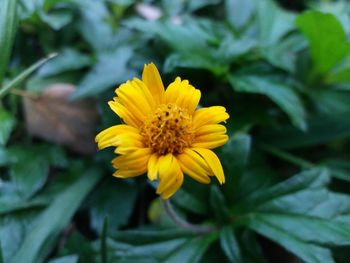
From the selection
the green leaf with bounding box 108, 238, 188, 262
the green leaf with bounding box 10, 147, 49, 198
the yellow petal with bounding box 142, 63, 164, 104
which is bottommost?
the green leaf with bounding box 108, 238, 188, 262

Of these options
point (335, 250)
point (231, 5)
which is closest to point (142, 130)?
point (335, 250)

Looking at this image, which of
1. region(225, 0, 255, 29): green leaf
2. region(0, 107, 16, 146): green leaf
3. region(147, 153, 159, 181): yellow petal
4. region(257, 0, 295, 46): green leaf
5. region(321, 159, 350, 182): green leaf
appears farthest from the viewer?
region(225, 0, 255, 29): green leaf

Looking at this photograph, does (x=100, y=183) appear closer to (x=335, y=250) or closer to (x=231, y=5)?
(x=335, y=250)

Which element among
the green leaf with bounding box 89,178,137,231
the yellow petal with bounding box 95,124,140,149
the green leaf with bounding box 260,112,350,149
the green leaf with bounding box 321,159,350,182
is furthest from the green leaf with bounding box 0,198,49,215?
the green leaf with bounding box 321,159,350,182

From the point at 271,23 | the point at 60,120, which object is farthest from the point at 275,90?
the point at 60,120

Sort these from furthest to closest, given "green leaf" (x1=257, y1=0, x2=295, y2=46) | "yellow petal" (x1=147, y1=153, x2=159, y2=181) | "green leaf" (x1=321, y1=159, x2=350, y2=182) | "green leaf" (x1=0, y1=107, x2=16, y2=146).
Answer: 1. "green leaf" (x1=257, y1=0, x2=295, y2=46)
2. "green leaf" (x1=321, y1=159, x2=350, y2=182)
3. "green leaf" (x1=0, y1=107, x2=16, y2=146)
4. "yellow petal" (x1=147, y1=153, x2=159, y2=181)

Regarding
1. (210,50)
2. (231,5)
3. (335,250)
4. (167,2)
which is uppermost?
(167,2)

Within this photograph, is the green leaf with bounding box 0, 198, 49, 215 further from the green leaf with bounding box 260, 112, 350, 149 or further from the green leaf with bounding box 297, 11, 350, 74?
the green leaf with bounding box 297, 11, 350, 74

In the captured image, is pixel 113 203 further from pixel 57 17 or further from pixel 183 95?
pixel 57 17
